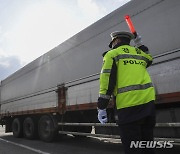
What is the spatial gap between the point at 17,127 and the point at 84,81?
20.1 feet

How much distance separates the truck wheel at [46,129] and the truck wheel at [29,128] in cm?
53

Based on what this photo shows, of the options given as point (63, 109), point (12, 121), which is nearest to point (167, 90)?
point (63, 109)

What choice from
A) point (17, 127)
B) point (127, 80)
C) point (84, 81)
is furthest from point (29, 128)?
point (127, 80)

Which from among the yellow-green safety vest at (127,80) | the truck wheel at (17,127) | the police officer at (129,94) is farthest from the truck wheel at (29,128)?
the yellow-green safety vest at (127,80)

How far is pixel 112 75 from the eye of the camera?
328 centimetres

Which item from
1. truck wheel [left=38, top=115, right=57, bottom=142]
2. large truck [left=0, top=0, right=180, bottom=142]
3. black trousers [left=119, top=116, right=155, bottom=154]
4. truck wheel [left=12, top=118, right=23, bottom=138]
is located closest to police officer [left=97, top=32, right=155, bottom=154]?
black trousers [left=119, top=116, right=155, bottom=154]

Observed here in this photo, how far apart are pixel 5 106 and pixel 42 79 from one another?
475cm

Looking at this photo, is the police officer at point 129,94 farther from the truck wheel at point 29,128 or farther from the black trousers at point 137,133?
the truck wheel at point 29,128

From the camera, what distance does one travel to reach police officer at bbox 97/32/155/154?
10.2ft

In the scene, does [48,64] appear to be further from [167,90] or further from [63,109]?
[167,90]

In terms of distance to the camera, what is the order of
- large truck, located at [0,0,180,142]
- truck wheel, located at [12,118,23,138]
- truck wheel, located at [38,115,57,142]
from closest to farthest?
1. large truck, located at [0,0,180,142]
2. truck wheel, located at [38,115,57,142]
3. truck wheel, located at [12,118,23,138]

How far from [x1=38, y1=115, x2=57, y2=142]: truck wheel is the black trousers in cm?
696

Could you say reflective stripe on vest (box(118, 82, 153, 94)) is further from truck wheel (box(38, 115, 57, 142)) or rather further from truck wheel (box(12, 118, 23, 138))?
truck wheel (box(12, 118, 23, 138))

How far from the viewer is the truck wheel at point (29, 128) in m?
11.2
